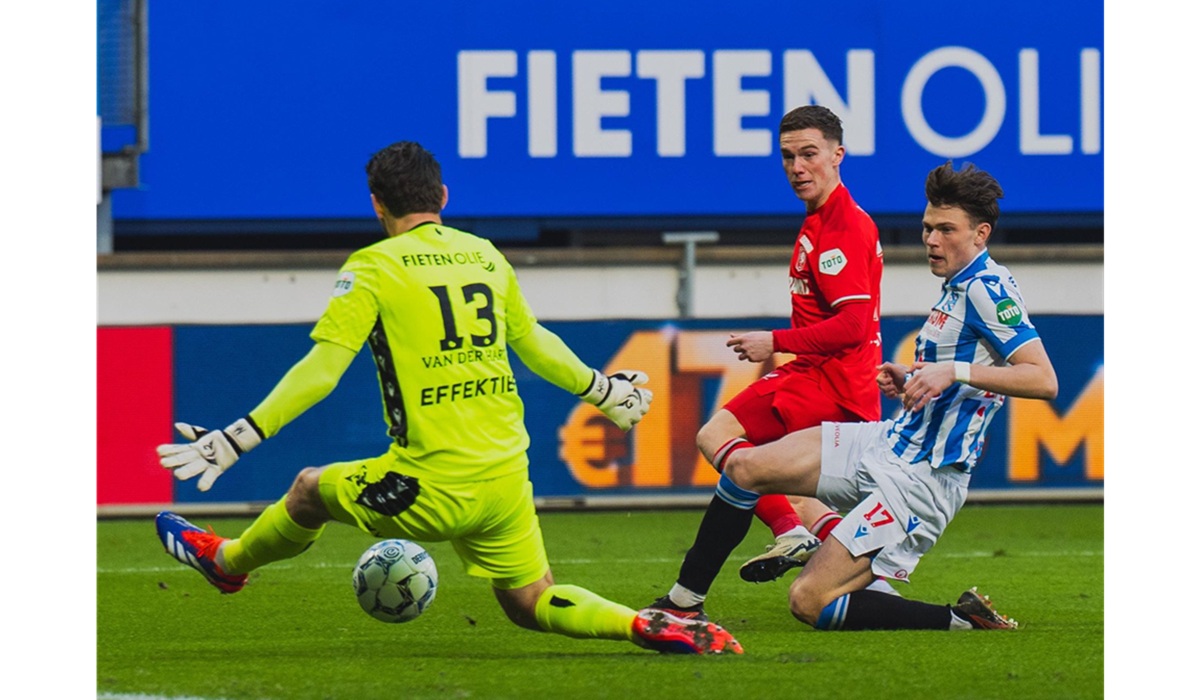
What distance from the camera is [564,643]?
6410 millimetres

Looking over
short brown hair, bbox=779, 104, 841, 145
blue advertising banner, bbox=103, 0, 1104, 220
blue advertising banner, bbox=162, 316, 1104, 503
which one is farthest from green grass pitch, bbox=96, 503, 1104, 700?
blue advertising banner, bbox=103, 0, 1104, 220

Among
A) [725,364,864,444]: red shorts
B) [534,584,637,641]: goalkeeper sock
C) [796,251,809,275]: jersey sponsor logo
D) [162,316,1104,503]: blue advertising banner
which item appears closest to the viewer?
[534,584,637,641]: goalkeeper sock

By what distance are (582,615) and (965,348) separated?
5.44 feet

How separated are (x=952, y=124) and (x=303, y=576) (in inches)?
379

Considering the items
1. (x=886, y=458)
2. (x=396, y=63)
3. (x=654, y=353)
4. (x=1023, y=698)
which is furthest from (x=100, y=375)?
(x=1023, y=698)

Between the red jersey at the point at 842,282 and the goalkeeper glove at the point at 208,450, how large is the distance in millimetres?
2365

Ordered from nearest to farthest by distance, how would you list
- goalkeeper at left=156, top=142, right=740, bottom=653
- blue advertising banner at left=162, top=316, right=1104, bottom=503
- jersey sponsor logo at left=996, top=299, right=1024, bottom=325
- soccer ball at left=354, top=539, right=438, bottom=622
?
goalkeeper at left=156, top=142, right=740, bottom=653, jersey sponsor logo at left=996, top=299, right=1024, bottom=325, soccer ball at left=354, top=539, right=438, bottom=622, blue advertising banner at left=162, top=316, right=1104, bottom=503

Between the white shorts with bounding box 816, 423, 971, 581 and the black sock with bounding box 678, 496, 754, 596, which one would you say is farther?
the black sock with bounding box 678, 496, 754, 596

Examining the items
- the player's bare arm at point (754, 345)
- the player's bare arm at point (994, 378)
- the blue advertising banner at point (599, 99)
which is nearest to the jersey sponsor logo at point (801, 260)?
the player's bare arm at point (754, 345)

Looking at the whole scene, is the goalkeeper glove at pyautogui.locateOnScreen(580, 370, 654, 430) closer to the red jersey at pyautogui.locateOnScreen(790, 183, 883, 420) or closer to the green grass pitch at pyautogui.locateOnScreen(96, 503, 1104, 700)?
the green grass pitch at pyautogui.locateOnScreen(96, 503, 1104, 700)

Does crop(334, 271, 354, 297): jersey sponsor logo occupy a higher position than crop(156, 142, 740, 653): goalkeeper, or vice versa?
crop(334, 271, 354, 297): jersey sponsor logo

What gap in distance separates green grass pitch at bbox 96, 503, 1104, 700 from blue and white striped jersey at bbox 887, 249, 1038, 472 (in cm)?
67

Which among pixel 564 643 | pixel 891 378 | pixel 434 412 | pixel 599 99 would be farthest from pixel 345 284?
A: pixel 599 99

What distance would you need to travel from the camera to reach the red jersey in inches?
262
